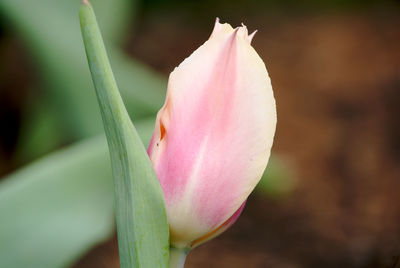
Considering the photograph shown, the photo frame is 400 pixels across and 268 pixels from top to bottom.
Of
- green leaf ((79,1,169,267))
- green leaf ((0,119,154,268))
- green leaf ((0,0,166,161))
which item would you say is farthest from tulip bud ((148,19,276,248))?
green leaf ((0,0,166,161))

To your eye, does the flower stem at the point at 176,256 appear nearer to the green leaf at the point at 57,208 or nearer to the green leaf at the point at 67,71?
the green leaf at the point at 57,208

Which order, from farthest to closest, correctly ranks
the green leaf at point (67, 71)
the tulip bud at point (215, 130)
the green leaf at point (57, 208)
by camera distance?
the green leaf at point (67, 71) → the green leaf at point (57, 208) → the tulip bud at point (215, 130)

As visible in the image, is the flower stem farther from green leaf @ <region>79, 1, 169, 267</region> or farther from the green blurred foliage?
the green blurred foliage

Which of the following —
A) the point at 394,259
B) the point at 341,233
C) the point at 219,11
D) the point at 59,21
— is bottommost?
the point at 341,233

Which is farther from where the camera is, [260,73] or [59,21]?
[59,21]

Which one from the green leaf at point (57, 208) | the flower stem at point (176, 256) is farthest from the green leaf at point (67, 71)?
the flower stem at point (176, 256)

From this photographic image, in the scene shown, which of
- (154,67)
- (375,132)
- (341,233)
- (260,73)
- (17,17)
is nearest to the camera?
(260,73)

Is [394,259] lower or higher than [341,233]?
higher

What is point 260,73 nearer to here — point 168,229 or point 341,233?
point 168,229

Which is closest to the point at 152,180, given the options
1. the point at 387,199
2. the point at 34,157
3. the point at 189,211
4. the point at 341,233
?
the point at 189,211
